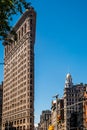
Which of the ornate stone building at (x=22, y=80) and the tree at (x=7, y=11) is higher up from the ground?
the ornate stone building at (x=22, y=80)

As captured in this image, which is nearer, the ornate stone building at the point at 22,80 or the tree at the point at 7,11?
the tree at the point at 7,11

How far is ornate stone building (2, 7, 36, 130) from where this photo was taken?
6078 inches

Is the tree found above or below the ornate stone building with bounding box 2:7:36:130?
below

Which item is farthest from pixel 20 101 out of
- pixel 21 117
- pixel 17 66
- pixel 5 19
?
pixel 5 19

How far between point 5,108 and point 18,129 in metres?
29.9

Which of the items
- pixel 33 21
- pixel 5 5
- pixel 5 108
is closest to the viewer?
pixel 5 5

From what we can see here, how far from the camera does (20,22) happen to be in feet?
600

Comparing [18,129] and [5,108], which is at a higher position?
[5,108]

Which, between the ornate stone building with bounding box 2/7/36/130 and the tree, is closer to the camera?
the tree

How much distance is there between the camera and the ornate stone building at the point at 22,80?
15438cm

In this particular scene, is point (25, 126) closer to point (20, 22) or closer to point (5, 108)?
point (5, 108)

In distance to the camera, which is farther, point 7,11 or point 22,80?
point 22,80

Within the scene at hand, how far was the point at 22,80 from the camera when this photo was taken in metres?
164

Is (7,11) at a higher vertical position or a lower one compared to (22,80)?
lower
